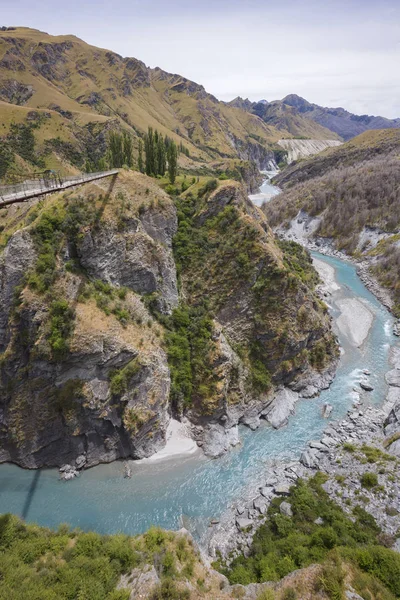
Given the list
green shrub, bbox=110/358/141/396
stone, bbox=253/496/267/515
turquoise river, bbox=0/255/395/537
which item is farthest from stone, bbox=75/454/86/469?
stone, bbox=253/496/267/515

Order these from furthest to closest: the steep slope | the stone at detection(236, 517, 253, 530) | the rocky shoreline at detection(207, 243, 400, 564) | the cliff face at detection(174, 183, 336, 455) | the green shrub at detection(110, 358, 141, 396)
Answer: the steep slope, the cliff face at detection(174, 183, 336, 455), the green shrub at detection(110, 358, 141, 396), the stone at detection(236, 517, 253, 530), the rocky shoreline at detection(207, 243, 400, 564)

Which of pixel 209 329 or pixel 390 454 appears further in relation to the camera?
pixel 209 329

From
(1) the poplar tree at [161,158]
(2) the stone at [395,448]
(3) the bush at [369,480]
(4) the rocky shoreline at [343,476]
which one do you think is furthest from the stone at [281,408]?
(1) the poplar tree at [161,158]

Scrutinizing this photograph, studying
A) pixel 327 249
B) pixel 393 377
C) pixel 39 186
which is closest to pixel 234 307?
pixel 393 377

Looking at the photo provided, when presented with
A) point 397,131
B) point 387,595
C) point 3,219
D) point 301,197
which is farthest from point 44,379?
point 397,131

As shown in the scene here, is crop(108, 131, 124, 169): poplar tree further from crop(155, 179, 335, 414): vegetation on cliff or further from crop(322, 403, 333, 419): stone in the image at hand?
crop(322, 403, 333, 419): stone

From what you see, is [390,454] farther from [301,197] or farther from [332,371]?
[301,197]

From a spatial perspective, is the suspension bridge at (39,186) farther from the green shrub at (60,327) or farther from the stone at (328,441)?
the stone at (328,441)
